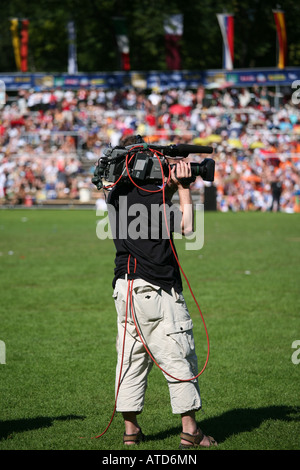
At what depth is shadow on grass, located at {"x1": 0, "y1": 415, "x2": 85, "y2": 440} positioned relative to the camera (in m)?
5.32

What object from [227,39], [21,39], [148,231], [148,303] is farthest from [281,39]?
[148,303]

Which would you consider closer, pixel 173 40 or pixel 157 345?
pixel 157 345

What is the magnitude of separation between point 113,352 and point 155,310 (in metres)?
3.33

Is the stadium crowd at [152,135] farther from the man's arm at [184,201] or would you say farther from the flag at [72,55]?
the man's arm at [184,201]

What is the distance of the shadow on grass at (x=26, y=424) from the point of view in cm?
532

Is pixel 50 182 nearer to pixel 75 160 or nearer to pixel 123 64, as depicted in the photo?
pixel 75 160

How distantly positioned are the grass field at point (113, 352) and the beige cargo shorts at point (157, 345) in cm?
42

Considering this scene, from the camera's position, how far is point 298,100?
3791 cm

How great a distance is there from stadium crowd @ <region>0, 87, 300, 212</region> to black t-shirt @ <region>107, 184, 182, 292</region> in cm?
2881

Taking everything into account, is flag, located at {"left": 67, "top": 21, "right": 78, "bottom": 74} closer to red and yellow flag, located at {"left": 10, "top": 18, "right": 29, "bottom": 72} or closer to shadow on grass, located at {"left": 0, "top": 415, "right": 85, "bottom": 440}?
red and yellow flag, located at {"left": 10, "top": 18, "right": 29, "bottom": 72}

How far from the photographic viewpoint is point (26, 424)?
552 centimetres

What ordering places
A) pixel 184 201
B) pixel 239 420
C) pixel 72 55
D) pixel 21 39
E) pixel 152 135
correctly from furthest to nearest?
pixel 21 39, pixel 72 55, pixel 152 135, pixel 239 420, pixel 184 201

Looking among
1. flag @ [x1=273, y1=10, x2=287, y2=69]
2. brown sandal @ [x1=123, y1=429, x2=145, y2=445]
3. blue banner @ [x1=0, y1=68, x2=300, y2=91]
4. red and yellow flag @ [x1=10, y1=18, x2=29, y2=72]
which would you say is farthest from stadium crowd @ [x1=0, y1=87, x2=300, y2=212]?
brown sandal @ [x1=123, y1=429, x2=145, y2=445]

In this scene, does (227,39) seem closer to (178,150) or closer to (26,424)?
(178,150)
